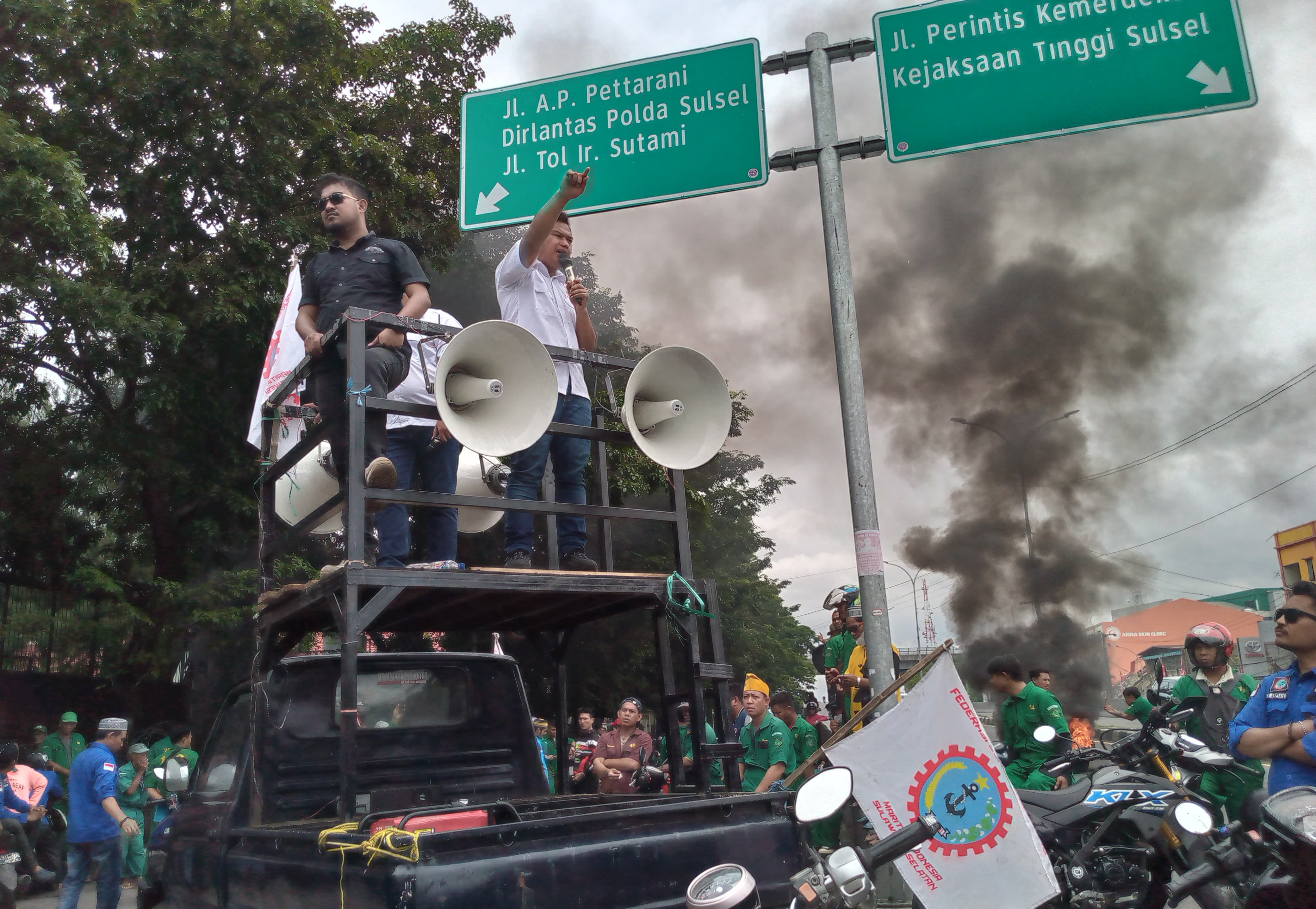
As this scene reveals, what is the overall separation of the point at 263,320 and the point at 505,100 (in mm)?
6604

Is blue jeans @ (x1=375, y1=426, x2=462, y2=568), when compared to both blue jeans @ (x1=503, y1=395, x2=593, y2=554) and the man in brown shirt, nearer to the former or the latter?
blue jeans @ (x1=503, y1=395, x2=593, y2=554)

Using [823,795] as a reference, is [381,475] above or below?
above

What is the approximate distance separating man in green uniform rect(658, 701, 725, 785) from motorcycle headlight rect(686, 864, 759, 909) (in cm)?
165

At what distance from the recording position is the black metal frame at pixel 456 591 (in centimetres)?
381

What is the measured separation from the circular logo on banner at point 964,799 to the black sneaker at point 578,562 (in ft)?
5.54

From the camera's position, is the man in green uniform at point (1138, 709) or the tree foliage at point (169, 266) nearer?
the man in green uniform at point (1138, 709)

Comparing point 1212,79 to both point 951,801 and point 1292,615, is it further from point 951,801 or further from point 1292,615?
point 951,801

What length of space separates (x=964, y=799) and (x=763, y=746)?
3.61 meters

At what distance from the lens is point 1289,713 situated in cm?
A: 443

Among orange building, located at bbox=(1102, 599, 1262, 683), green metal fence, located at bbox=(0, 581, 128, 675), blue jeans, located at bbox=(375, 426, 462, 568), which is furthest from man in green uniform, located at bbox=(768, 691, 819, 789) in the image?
orange building, located at bbox=(1102, 599, 1262, 683)

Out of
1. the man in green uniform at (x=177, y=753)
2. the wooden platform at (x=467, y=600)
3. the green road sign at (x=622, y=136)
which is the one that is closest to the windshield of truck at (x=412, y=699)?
the wooden platform at (x=467, y=600)

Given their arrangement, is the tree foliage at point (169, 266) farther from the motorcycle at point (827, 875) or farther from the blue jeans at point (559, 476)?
the motorcycle at point (827, 875)

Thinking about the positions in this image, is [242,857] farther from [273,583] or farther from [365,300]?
[365,300]

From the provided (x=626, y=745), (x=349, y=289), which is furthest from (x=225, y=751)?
(x=626, y=745)
